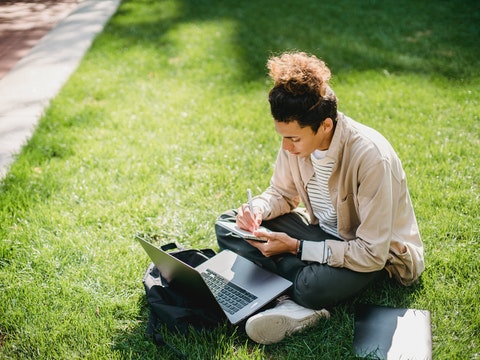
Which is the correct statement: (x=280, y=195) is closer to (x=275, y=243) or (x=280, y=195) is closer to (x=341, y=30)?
(x=275, y=243)

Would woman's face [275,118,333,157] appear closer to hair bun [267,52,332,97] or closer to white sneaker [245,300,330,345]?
hair bun [267,52,332,97]

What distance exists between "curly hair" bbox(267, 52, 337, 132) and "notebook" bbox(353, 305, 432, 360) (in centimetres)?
106

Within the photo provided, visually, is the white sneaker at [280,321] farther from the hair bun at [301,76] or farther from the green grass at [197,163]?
the hair bun at [301,76]


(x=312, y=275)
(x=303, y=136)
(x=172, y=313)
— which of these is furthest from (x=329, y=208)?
(x=172, y=313)

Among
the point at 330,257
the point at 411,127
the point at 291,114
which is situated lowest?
the point at 411,127

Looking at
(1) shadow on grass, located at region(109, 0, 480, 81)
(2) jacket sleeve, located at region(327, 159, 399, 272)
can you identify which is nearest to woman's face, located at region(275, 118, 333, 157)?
(2) jacket sleeve, located at region(327, 159, 399, 272)

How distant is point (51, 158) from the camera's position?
4.34 metres

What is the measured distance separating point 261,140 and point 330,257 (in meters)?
2.19

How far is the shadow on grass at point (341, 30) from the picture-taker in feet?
20.0

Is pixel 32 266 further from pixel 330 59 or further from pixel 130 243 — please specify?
pixel 330 59

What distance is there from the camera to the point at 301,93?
2387 millimetres

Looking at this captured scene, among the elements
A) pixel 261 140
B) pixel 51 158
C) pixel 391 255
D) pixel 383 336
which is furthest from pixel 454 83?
pixel 51 158

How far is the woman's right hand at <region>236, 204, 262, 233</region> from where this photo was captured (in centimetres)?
282

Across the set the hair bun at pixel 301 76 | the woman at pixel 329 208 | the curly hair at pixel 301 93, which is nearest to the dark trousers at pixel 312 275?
the woman at pixel 329 208
